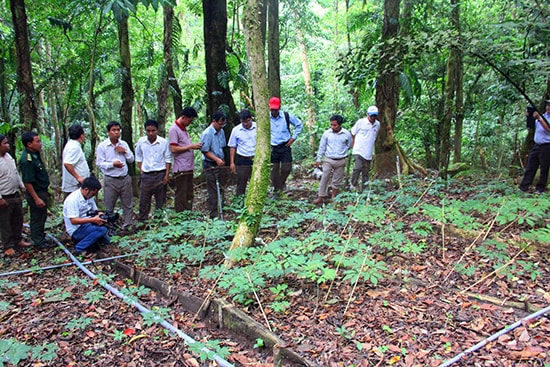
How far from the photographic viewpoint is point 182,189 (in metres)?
6.11

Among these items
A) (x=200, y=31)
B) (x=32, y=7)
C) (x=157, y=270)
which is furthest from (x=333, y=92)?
(x=157, y=270)

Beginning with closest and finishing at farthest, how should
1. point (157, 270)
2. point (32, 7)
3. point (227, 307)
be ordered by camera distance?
point (227, 307) < point (157, 270) < point (32, 7)

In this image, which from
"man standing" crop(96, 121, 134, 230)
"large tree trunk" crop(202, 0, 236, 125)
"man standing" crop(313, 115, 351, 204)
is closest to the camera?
"man standing" crop(96, 121, 134, 230)

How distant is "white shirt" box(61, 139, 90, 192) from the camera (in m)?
5.50

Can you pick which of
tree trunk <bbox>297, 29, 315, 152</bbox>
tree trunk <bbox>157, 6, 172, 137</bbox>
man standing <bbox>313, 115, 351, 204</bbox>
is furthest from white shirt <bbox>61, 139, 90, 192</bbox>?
tree trunk <bbox>297, 29, 315, 152</bbox>

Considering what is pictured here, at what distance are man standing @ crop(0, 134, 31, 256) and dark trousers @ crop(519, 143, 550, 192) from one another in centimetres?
810

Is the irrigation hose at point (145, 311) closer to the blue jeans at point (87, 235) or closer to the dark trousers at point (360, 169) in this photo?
the blue jeans at point (87, 235)

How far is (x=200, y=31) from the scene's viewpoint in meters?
19.0

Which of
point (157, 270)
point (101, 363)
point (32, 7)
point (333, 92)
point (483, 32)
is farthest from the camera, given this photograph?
point (333, 92)

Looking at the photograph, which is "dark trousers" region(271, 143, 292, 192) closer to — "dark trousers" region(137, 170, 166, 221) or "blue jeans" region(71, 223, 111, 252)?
"dark trousers" region(137, 170, 166, 221)

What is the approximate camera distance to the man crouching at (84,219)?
16.6ft

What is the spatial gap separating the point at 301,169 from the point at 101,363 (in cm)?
894

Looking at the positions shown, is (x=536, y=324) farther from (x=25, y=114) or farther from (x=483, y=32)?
(x=25, y=114)

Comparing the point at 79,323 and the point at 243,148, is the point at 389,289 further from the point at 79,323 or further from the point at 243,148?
the point at 243,148
